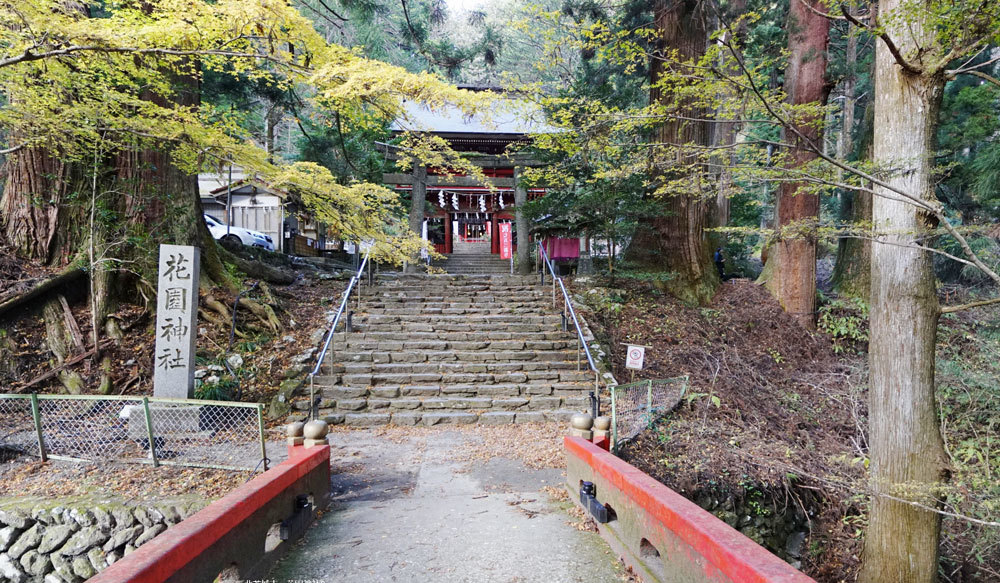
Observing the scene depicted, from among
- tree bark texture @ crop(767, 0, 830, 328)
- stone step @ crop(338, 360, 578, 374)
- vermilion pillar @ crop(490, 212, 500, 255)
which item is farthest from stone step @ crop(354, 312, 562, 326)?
vermilion pillar @ crop(490, 212, 500, 255)

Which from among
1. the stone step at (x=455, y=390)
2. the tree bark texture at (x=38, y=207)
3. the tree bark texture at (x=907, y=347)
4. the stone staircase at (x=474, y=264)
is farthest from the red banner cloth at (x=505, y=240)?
the tree bark texture at (x=907, y=347)

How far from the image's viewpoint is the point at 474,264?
56.3 ft

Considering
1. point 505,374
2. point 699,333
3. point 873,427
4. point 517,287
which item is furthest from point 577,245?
point 873,427

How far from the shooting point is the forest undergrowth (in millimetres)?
4949

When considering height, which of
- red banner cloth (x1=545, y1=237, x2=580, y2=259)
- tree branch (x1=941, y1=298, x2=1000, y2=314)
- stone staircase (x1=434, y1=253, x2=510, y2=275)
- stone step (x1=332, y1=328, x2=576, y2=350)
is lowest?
stone step (x1=332, y1=328, x2=576, y2=350)

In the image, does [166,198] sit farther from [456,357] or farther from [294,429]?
[294,429]

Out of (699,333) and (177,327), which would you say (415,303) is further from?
(699,333)

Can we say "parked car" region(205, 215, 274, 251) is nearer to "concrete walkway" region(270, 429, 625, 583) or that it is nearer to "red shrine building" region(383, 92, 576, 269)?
"red shrine building" region(383, 92, 576, 269)

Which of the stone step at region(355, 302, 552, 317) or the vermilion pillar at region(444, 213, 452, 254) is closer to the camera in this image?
the stone step at region(355, 302, 552, 317)

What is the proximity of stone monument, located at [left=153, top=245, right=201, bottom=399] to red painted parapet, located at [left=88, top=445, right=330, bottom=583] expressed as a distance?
2.77 meters

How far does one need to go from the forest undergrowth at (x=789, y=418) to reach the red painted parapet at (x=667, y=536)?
1.62m

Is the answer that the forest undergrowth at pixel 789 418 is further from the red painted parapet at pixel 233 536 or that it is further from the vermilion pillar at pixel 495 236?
the vermilion pillar at pixel 495 236

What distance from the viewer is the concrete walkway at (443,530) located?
→ 3018 millimetres

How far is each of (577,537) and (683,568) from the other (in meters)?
1.21
